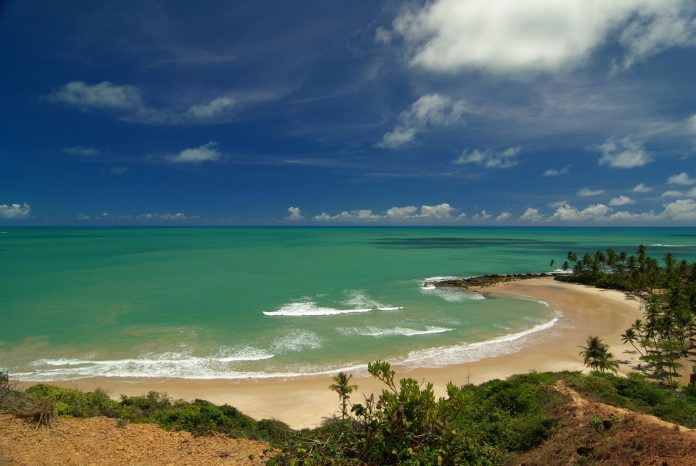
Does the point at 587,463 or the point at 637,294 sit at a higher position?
the point at 587,463

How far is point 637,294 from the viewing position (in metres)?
60.0

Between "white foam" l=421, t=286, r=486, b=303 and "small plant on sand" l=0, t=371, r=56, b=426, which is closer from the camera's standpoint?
"small plant on sand" l=0, t=371, r=56, b=426

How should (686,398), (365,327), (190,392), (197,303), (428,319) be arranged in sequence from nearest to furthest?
(686,398), (190,392), (365,327), (428,319), (197,303)

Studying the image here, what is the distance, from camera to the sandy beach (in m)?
21.8

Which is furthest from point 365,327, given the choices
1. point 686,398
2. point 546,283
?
point 546,283

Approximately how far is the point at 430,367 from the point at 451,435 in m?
18.3

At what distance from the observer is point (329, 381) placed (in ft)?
83.9

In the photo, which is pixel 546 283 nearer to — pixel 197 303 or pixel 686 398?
pixel 686 398

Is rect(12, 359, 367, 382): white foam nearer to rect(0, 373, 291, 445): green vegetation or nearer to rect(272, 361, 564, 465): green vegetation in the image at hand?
rect(0, 373, 291, 445): green vegetation

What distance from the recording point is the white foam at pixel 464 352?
29281mm

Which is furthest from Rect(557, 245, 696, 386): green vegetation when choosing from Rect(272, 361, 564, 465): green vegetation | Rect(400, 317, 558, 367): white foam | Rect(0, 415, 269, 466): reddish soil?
Rect(0, 415, 269, 466): reddish soil

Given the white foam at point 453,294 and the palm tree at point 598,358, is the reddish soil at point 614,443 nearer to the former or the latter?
the palm tree at point 598,358

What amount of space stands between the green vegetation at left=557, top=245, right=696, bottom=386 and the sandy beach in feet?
6.69

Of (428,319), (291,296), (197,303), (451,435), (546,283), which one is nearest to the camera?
(451,435)
